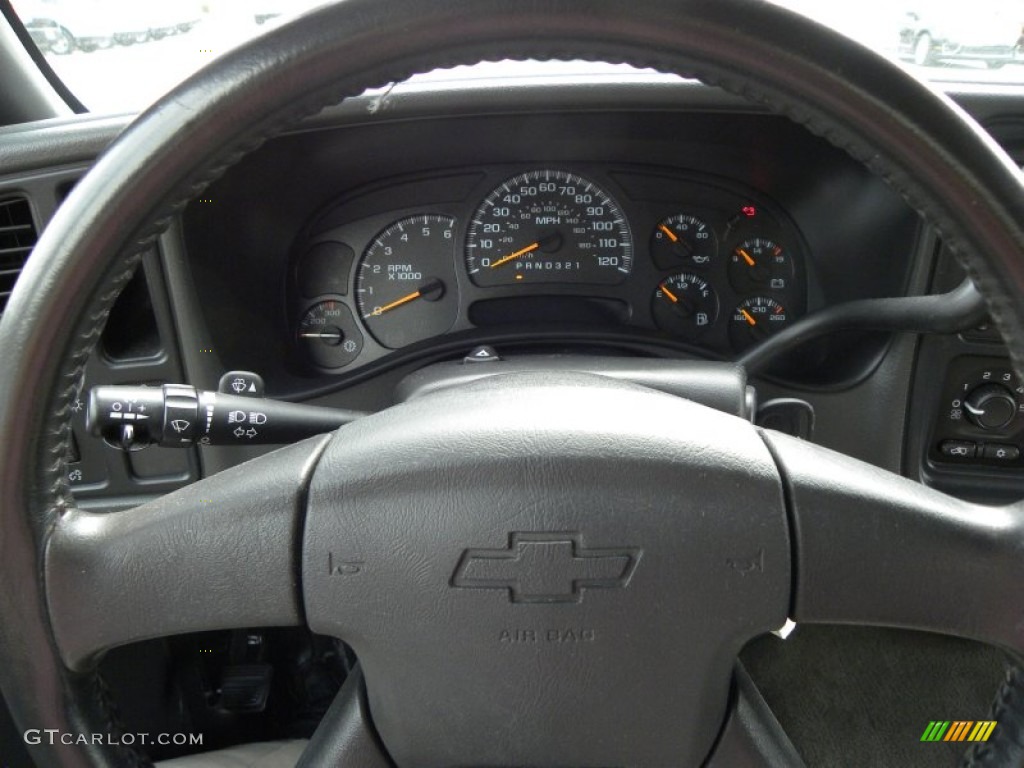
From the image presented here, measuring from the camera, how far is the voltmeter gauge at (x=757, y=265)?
1802 mm

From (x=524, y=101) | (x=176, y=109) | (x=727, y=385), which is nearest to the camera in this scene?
(x=176, y=109)

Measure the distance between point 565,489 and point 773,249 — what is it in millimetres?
1219

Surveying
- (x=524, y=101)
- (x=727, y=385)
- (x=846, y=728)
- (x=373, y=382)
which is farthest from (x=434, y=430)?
(x=846, y=728)

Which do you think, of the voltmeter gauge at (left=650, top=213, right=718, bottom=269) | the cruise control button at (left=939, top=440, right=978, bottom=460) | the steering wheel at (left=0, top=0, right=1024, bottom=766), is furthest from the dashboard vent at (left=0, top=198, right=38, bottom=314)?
the cruise control button at (left=939, top=440, right=978, bottom=460)

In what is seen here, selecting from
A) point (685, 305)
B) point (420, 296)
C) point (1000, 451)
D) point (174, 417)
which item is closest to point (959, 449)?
point (1000, 451)

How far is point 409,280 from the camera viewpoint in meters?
1.84

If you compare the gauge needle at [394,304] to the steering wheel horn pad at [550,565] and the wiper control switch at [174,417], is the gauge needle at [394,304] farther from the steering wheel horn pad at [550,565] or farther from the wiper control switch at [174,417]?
the steering wheel horn pad at [550,565]

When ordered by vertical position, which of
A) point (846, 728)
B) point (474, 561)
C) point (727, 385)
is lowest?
point (846, 728)

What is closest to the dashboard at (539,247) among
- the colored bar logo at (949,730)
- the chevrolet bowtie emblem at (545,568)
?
the colored bar logo at (949,730)

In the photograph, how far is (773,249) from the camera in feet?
5.91

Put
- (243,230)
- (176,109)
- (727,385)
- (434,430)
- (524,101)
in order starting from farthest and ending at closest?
(243,230) < (524,101) < (727,385) < (434,430) < (176,109)

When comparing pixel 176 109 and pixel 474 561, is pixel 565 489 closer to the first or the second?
pixel 474 561

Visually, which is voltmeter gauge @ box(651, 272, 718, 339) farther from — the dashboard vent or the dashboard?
the dashboard vent

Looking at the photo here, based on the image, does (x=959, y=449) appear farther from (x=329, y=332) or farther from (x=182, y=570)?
(x=182, y=570)
